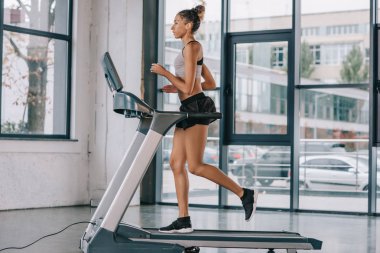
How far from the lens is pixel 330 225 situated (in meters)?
5.98

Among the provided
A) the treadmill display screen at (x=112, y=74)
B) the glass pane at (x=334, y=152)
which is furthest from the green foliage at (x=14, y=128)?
the treadmill display screen at (x=112, y=74)

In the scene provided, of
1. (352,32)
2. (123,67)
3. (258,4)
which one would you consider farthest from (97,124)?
(352,32)

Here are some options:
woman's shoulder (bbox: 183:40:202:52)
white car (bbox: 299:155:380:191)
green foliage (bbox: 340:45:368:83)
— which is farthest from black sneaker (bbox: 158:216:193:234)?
green foliage (bbox: 340:45:368:83)

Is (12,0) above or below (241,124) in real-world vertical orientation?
above

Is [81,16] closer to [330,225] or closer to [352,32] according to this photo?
[352,32]

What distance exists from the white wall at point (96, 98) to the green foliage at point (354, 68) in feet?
7.85

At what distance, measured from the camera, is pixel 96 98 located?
25.9ft

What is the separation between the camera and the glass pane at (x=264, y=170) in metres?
7.66

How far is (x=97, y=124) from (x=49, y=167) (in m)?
0.81

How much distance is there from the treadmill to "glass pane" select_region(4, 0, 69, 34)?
363 cm

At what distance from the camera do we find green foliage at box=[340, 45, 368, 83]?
809 centimetres

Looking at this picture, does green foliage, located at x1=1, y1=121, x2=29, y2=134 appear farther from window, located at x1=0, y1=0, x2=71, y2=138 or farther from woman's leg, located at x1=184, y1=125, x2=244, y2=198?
woman's leg, located at x1=184, y1=125, x2=244, y2=198

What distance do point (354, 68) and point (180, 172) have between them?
469cm

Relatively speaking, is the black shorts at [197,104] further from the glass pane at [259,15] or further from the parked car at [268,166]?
the parked car at [268,166]
